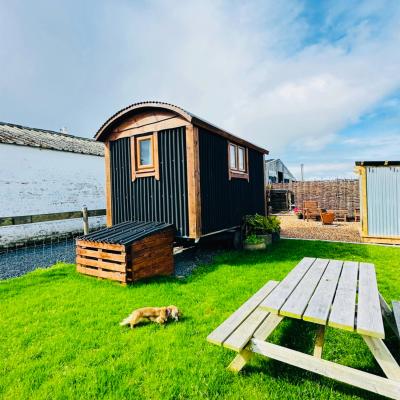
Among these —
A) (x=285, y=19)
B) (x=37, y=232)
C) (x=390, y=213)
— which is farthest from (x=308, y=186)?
(x=37, y=232)

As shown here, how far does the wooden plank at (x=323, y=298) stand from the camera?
6.77ft

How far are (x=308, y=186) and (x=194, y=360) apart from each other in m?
18.8

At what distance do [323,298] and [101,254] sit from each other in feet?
14.9

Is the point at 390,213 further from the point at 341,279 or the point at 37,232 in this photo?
the point at 37,232

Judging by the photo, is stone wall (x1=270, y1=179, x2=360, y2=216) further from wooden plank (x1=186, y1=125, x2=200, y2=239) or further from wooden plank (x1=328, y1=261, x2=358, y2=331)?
wooden plank (x1=328, y1=261, x2=358, y2=331)

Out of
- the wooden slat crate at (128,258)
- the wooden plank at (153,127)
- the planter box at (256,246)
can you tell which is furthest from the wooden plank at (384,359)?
the planter box at (256,246)

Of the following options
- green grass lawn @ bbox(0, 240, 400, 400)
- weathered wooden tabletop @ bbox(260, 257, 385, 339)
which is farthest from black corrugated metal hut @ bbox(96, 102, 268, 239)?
weathered wooden tabletop @ bbox(260, 257, 385, 339)

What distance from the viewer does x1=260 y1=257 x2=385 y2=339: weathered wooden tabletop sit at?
1984mm

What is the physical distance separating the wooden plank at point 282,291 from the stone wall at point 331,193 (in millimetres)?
16315

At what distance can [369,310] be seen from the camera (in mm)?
2156

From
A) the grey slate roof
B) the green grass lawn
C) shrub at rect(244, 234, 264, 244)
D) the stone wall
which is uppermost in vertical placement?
the grey slate roof

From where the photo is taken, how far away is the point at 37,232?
10.5m

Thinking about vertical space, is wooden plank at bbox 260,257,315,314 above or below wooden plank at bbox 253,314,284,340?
above

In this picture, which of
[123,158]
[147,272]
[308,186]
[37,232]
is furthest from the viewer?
[308,186]
